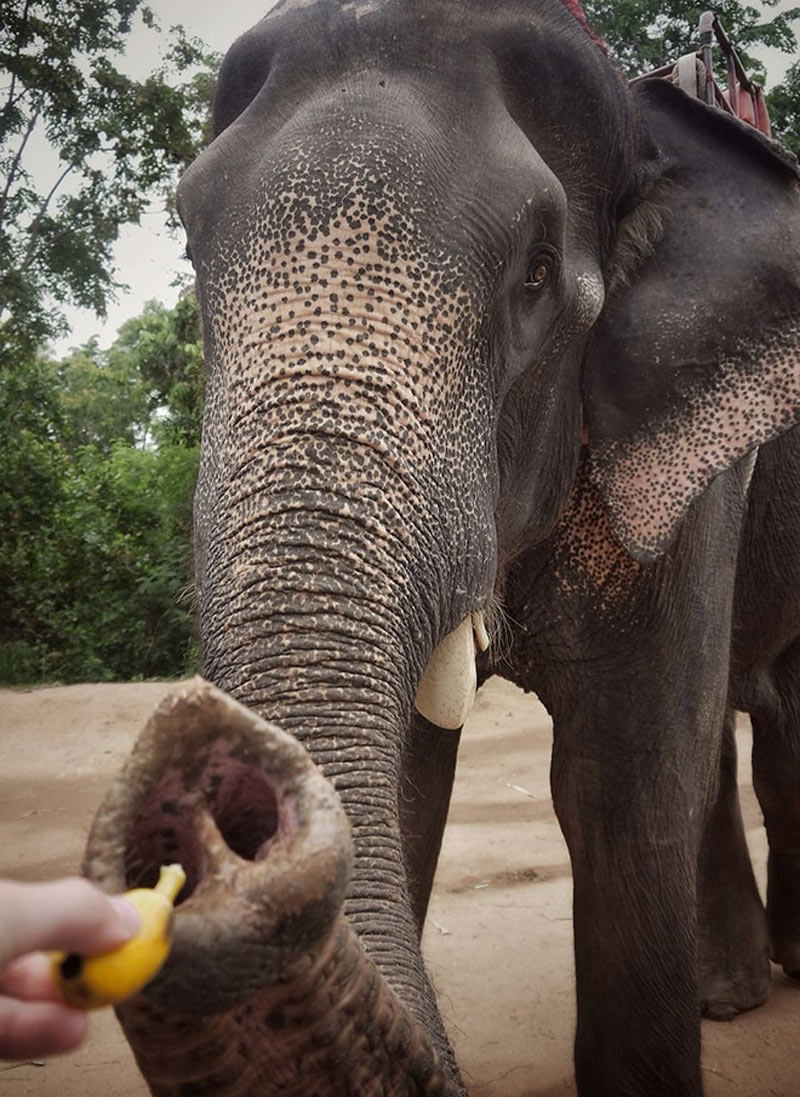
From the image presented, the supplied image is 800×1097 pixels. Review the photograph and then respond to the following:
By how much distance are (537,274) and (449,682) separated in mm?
752

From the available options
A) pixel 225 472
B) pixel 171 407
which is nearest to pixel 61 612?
pixel 171 407

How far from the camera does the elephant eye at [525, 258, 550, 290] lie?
206 cm

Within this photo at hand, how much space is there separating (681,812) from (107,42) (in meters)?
10.2


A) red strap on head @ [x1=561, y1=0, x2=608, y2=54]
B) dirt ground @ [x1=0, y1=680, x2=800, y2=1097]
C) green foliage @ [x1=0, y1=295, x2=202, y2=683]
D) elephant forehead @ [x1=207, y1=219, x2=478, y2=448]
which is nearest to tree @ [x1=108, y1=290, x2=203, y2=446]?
green foliage @ [x1=0, y1=295, x2=202, y2=683]

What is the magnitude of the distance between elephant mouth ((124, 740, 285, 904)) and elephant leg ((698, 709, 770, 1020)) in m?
2.94

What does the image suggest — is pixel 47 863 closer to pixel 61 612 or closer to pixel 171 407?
pixel 61 612

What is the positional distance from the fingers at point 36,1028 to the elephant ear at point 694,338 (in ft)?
6.00

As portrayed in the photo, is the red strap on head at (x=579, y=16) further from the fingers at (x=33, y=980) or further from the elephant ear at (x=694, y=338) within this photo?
the fingers at (x=33, y=980)

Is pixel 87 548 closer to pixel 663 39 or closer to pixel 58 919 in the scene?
pixel 663 39

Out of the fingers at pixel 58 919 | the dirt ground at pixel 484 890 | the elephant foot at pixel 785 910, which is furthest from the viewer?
the elephant foot at pixel 785 910

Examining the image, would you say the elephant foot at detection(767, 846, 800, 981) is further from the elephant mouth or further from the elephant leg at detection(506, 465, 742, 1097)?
the elephant mouth

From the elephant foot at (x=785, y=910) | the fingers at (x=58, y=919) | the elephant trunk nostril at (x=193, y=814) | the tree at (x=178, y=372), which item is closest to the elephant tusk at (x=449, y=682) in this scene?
the elephant trunk nostril at (x=193, y=814)

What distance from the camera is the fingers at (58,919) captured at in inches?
26.0

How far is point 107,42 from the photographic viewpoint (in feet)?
35.1
